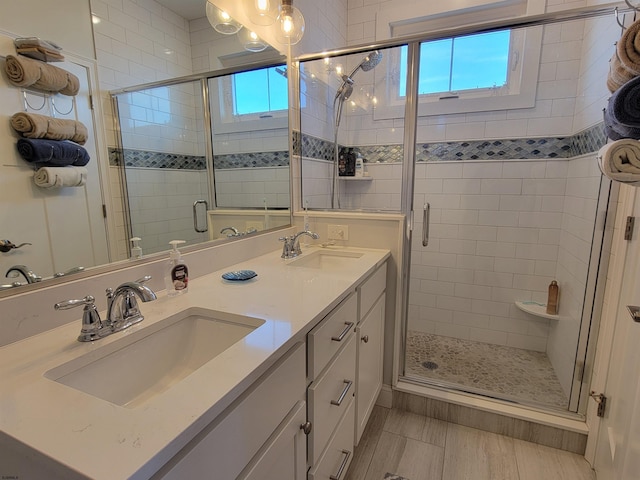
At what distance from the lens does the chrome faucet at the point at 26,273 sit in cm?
75

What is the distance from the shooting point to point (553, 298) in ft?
7.25

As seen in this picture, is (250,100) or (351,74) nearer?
(250,100)

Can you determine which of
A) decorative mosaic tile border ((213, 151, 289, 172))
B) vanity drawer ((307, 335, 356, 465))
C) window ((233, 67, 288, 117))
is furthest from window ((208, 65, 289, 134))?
vanity drawer ((307, 335, 356, 465))

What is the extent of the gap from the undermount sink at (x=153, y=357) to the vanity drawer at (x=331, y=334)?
0.56ft

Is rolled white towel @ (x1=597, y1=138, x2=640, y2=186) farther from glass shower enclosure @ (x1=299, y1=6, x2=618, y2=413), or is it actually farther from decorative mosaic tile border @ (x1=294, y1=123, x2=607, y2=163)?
decorative mosaic tile border @ (x1=294, y1=123, x2=607, y2=163)

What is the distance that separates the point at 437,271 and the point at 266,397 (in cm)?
216

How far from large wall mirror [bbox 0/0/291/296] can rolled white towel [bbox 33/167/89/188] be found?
0.04 ft

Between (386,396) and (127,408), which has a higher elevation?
(127,408)

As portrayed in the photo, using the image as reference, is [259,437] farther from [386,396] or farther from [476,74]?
[476,74]

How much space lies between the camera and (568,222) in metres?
2.08

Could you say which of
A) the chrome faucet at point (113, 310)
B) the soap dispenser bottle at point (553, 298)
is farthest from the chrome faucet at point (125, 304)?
the soap dispenser bottle at point (553, 298)

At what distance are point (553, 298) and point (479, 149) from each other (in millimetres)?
1124

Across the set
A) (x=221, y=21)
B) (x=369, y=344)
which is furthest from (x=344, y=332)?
(x=221, y=21)

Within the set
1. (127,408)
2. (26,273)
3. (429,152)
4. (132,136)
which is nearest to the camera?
(127,408)
